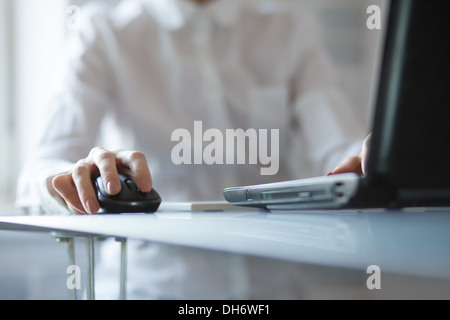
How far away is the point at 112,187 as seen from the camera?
419 millimetres

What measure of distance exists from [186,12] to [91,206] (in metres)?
0.78

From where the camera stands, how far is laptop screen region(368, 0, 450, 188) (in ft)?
0.90

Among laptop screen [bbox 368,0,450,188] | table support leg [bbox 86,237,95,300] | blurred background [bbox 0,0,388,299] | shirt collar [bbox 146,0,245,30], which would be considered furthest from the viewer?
blurred background [bbox 0,0,388,299]

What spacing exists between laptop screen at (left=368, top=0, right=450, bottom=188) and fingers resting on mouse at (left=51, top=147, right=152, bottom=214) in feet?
0.73

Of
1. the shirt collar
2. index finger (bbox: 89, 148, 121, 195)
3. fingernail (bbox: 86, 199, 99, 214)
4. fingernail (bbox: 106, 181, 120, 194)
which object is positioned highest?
the shirt collar

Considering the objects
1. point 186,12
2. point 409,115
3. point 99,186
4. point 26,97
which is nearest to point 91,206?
point 99,186

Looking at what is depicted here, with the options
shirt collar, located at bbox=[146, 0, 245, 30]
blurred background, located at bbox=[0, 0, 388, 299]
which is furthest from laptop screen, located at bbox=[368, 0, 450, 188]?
blurred background, located at bbox=[0, 0, 388, 299]

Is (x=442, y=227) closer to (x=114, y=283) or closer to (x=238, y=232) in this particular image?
(x=238, y=232)

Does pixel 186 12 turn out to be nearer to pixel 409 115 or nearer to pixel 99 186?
pixel 99 186

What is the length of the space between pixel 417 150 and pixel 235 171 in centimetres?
74

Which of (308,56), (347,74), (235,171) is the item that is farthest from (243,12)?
(347,74)

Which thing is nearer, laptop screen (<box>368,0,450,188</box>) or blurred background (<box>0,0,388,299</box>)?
laptop screen (<box>368,0,450,188</box>)

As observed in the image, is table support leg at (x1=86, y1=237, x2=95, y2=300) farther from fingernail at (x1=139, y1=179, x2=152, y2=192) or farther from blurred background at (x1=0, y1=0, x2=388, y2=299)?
blurred background at (x1=0, y1=0, x2=388, y2=299)

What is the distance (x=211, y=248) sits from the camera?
0.21m
